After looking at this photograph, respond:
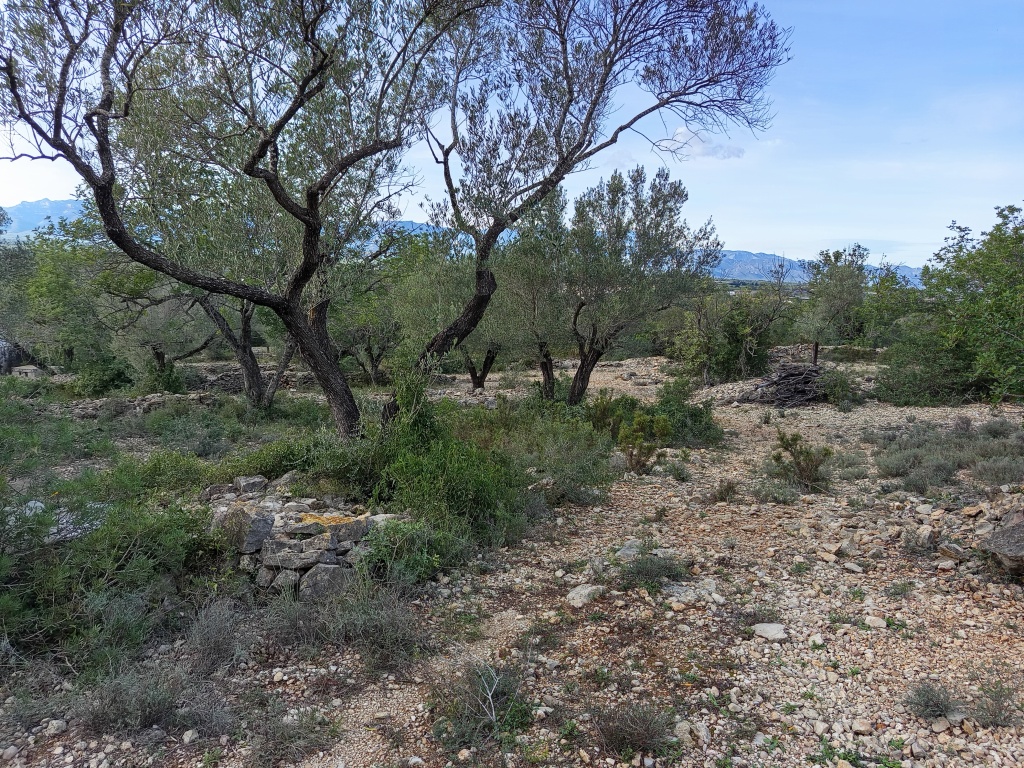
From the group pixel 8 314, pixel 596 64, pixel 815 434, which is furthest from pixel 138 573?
pixel 8 314

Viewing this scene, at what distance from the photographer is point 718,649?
374cm

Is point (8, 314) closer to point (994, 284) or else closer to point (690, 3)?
point (690, 3)

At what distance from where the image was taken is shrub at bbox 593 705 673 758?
9.28ft

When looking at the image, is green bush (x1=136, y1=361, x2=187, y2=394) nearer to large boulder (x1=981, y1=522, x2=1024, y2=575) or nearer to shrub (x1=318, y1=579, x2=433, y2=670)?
shrub (x1=318, y1=579, x2=433, y2=670)

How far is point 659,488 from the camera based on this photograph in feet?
24.6

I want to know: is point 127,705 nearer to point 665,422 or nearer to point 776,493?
point 776,493

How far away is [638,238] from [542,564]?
8679 millimetres

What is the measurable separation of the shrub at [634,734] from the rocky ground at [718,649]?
0.17 feet

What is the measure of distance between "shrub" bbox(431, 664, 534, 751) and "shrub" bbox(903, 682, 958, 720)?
6.81 feet

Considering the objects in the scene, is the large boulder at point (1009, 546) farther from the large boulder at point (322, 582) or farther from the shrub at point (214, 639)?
the shrub at point (214, 639)

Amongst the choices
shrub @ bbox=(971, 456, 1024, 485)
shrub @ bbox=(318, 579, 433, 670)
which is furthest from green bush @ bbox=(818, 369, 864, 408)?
shrub @ bbox=(318, 579, 433, 670)

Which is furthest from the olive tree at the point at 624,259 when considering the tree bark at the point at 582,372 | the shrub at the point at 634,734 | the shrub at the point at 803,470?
the shrub at the point at 634,734

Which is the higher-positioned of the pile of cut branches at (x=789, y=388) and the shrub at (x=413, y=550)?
the pile of cut branches at (x=789, y=388)

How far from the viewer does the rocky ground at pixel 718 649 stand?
9.29 feet
